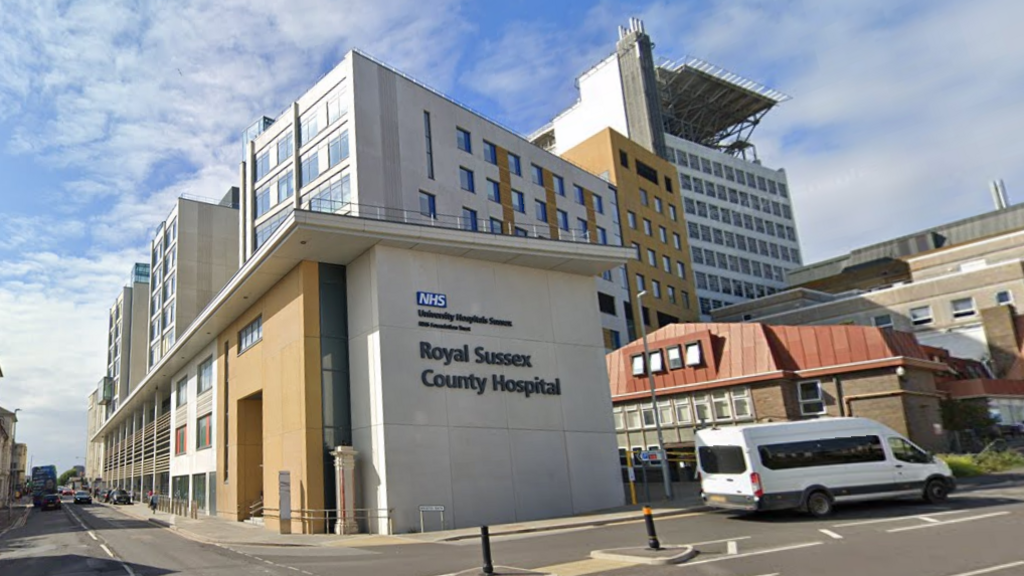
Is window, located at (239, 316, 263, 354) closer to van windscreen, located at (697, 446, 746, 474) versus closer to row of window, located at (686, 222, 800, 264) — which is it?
van windscreen, located at (697, 446, 746, 474)

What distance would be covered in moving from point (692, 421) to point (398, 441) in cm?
2056

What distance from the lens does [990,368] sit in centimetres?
4662

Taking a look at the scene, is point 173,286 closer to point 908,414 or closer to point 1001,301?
point 908,414

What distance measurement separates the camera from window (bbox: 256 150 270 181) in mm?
51094

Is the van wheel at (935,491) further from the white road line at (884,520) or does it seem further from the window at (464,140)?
the window at (464,140)

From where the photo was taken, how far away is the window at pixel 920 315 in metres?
55.0

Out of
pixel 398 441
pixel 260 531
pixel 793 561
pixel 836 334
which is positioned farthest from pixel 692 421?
pixel 793 561

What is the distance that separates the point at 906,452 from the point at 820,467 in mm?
2896

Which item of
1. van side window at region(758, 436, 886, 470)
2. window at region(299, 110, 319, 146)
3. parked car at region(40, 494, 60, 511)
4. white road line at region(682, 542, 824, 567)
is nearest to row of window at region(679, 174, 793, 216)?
window at region(299, 110, 319, 146)

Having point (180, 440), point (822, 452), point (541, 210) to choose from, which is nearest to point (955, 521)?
point (822, 452)

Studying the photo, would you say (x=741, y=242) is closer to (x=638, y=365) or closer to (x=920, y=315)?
(x=920, y=315)

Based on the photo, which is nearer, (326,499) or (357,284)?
(326,499)

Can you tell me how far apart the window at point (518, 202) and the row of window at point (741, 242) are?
27841mm

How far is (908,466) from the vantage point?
19875mm
